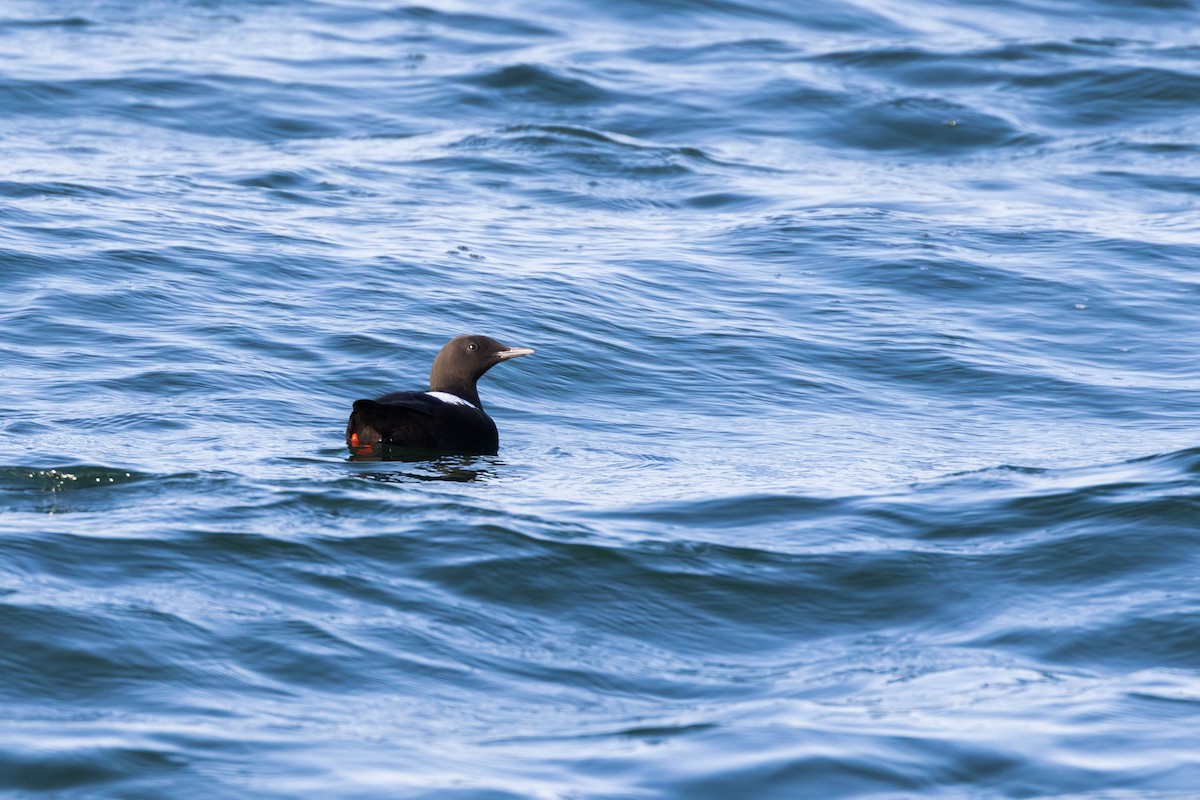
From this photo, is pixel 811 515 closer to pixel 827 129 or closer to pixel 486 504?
pixel 486 504

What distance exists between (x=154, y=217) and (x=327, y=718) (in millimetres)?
9179

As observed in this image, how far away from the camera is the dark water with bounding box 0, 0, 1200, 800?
6.13m

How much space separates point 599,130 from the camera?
18.2 meters

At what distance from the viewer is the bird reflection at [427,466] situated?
8734 millimetres

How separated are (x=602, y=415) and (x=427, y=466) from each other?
2.06m

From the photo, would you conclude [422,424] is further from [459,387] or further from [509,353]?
[509,353]

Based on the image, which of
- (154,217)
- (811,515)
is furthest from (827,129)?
(811,515)

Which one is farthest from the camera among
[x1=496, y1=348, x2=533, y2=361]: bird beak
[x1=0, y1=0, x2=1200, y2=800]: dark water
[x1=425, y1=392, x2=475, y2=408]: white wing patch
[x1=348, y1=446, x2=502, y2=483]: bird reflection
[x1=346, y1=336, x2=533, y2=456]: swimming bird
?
[x1=496, y1=348, x2=533, y2=361]: bird beak

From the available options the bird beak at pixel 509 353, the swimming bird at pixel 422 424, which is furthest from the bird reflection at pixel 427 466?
the bird beak at pixel 509 353

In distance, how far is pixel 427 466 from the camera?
9.08m

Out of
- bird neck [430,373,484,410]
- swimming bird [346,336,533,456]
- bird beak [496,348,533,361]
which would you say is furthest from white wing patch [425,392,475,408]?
bird beak [496,348,533,361]

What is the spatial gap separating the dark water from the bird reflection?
9 centimetres

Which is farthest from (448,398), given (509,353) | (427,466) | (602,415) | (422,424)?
(602,415)

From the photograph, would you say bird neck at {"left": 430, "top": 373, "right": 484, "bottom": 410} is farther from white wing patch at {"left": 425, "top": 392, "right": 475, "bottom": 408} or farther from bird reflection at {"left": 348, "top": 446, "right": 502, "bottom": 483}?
bird reflection at {"left": 348, "top": 446, "right": 502, "bottom": 483}
